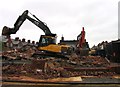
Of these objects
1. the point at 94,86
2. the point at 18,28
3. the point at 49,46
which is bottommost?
the point at 94,86

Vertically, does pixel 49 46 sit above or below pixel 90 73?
above

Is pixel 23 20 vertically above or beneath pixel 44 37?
above

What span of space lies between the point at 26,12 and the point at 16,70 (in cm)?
1272

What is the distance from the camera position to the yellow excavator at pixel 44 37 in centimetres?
2651

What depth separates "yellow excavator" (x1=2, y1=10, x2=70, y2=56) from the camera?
26.5 metres

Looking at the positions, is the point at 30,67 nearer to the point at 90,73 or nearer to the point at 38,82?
the point at 90,73

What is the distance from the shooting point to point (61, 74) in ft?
52.1

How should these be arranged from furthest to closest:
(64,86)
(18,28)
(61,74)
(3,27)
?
(18,28) → (3,27) → (61,74) → (64,86)

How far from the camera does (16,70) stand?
55.3 ft

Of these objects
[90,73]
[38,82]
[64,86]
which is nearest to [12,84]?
[38,82]

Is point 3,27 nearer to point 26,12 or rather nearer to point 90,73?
point 26,12

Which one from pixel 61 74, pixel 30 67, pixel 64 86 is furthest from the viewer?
pixel 30 67

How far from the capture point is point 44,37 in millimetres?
27500

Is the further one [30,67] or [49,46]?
[49,46]
